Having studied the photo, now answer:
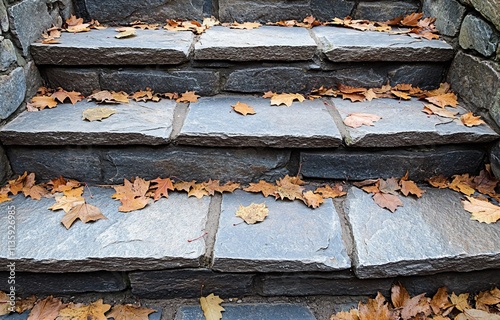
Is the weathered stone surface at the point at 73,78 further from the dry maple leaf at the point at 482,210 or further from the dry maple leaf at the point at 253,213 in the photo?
the dry maple leaf at the point at 482,210

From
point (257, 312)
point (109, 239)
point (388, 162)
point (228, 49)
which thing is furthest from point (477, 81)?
point (109, 239)

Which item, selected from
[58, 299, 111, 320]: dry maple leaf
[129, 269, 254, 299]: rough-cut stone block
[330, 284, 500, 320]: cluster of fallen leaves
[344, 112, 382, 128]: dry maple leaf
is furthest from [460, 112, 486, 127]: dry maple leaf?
[58, 299, 111, 320]: dry maple leaf

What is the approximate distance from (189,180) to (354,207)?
0.81 meters

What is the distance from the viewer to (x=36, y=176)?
6.18 ft

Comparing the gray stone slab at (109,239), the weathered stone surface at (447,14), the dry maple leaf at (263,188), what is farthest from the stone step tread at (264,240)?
the weathered stone surface at (447,14)

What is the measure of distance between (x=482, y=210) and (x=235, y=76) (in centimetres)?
141

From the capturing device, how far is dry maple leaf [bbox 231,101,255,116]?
1977 millimetres

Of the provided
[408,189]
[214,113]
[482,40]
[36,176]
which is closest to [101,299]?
[36,176]

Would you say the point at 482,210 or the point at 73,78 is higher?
the point at 73,78

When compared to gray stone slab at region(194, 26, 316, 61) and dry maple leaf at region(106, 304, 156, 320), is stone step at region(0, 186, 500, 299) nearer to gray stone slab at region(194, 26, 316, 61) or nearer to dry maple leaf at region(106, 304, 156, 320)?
dry maple leaf at region(106, 304, 156, 320)

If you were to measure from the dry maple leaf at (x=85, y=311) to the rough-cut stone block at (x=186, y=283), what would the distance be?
0.14m

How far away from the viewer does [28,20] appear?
206 cm

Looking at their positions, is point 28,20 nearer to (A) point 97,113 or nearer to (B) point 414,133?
(A) point 97,113

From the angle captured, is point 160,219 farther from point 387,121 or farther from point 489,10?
point 489,10
